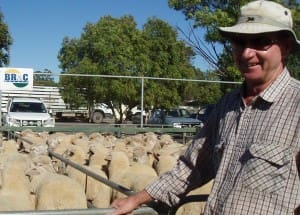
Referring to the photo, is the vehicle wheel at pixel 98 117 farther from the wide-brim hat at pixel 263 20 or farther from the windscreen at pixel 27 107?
the wide-brim hat at pixel 263 20

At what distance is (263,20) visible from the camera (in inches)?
83.4

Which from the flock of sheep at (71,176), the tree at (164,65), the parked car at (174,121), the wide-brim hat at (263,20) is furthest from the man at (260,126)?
the tree at (164,65)

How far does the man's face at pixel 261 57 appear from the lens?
212 cm

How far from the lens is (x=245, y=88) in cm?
227

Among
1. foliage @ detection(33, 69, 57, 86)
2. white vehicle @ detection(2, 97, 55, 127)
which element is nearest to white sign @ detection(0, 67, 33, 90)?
foliage @ detection(33, 69, 57, 86)

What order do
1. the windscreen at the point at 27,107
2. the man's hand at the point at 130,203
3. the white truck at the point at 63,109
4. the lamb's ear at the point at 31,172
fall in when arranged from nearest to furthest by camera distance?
the man's hand at the point at 130,203
the lamb's ear at the point at 31,172
the windscreen at the point at 27,107
the white truck at the point at 63,109

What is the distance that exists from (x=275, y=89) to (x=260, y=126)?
0.50ft

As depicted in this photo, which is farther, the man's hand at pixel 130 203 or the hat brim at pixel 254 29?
the man's hand at pixel 130 203

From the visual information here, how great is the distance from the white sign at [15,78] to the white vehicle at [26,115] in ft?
5.42

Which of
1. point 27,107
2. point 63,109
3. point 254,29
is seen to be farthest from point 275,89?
point 63,109

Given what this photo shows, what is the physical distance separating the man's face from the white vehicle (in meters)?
14.9

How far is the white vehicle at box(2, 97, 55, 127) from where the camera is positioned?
16719 mm

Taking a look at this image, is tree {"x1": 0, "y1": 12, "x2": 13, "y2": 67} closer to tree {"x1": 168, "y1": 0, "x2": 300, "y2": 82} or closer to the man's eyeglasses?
tree {"x1": 168, "y1": 0, "x2": 300, "y2": 82}

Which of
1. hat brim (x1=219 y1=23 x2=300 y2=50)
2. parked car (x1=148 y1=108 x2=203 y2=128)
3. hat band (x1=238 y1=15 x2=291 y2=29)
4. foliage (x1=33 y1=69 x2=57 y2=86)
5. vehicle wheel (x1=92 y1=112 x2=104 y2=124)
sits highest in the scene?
foliage (x1=33 y1=69 x2=57 y2=86)
